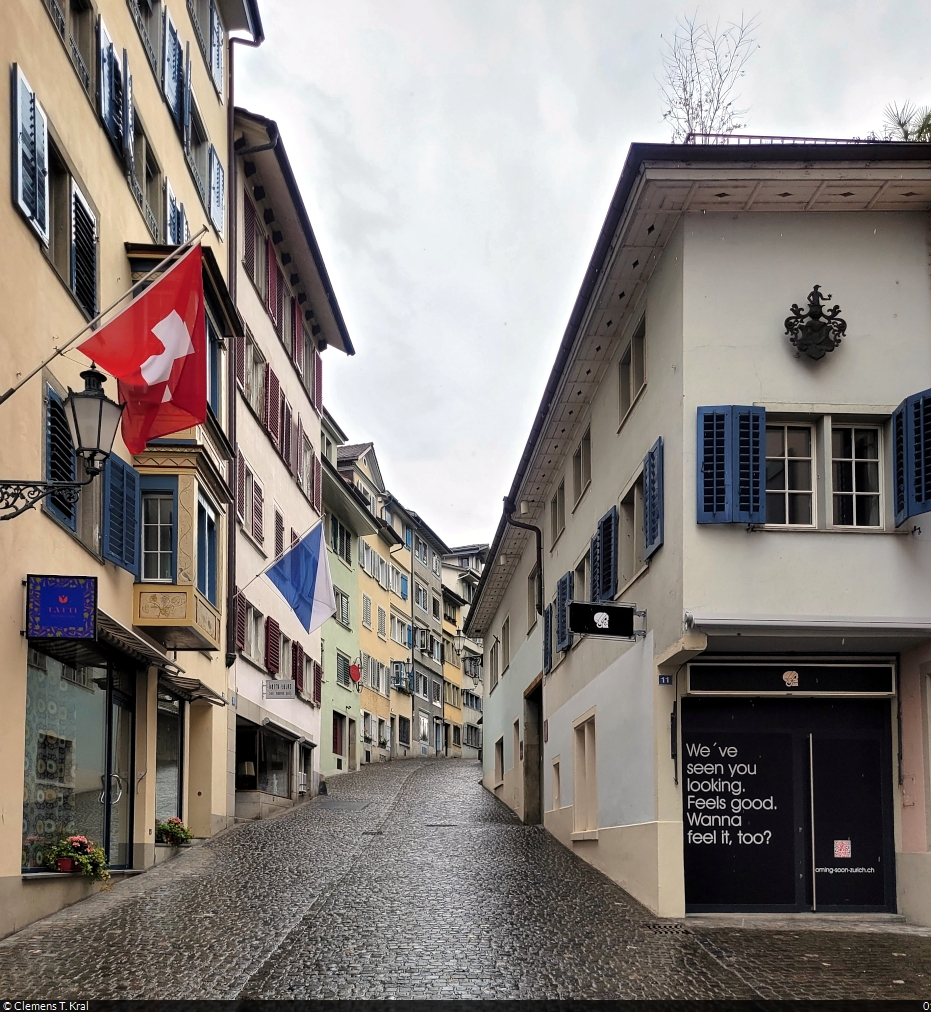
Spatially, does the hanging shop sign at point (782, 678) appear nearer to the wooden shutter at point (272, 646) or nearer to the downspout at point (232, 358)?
the downspout at point (232, 358)

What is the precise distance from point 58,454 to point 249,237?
1467 cm

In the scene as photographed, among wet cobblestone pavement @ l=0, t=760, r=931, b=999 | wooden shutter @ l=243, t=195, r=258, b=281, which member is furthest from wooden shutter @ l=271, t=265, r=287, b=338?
wet cobblestone pavement @ l=0, t=760, r=931, b=999

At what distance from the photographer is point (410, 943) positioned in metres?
12.0

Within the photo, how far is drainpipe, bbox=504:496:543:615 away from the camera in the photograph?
27438 millimetres

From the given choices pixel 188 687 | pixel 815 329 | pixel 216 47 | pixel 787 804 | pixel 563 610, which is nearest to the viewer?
pixel 815 329

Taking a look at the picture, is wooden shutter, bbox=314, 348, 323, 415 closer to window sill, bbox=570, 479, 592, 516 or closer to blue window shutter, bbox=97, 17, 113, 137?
window sill, bbox=570, 479, 592, 516

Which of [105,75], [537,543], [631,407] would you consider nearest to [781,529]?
[631,407]

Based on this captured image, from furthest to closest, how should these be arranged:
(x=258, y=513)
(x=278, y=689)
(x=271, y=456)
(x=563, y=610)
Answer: (x=271, y=456) < (x=278, y=689) < (x=258, y=513) < (x=563, y=610)

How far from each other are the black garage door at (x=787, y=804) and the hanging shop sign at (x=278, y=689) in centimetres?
1467

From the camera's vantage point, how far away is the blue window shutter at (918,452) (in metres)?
13.5

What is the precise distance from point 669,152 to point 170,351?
5.46m

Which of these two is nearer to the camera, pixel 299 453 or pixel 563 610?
pixel 563 610

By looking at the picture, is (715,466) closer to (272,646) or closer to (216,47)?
(216,47)

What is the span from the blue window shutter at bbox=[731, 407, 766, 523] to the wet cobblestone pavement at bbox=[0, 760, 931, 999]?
13.6 feet
